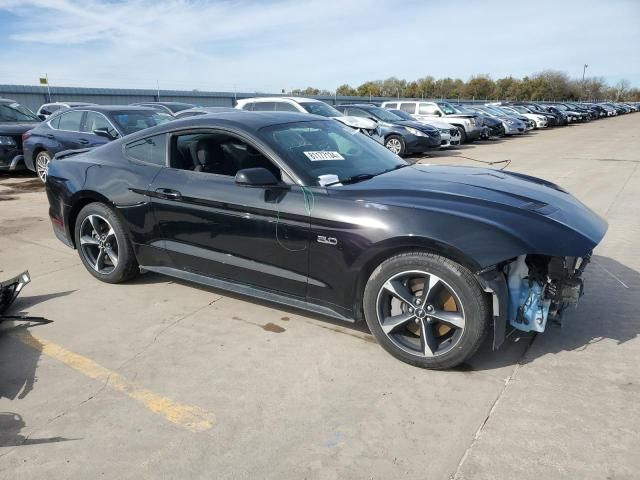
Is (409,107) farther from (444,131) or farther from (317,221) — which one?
(317,221)

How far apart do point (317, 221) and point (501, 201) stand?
1165mm

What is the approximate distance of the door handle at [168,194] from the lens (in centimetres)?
391

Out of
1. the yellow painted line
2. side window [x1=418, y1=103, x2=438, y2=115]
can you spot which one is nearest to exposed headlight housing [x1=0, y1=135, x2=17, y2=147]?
the yellow painted line

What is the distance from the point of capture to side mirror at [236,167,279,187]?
3.32 m

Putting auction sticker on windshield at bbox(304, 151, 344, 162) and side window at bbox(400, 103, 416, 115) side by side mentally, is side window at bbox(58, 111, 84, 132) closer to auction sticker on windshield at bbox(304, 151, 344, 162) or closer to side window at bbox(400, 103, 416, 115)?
auction sticker on windshield at bbox(304, 151, 344, 162)

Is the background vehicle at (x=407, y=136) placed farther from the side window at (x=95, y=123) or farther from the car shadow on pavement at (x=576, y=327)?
the car shadow on pavement at (x=576, y=327)

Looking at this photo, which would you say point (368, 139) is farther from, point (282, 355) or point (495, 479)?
point (495, 479)

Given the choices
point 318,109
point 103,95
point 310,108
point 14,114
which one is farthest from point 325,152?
point 103,95

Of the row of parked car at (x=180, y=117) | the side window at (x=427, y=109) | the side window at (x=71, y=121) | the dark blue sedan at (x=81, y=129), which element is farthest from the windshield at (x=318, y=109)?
the side window at (x=427, y=109)

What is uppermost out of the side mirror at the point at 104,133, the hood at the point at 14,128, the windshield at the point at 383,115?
the windshield at the point at 383,115

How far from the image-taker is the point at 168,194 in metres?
3.96

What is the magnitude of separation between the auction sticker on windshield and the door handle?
1077 mm

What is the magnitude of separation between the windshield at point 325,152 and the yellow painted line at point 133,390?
162cm

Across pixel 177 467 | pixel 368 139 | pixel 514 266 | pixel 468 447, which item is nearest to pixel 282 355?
pixel 177 467
